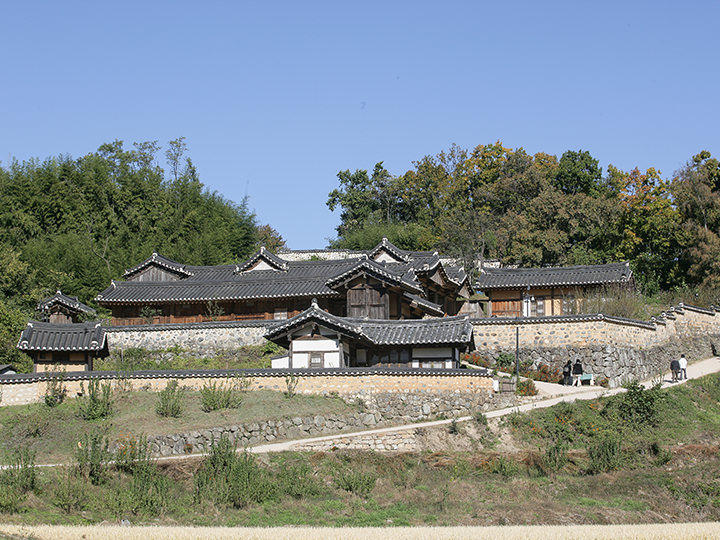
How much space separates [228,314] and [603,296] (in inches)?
753

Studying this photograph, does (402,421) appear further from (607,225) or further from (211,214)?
(211,214)

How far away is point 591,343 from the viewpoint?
129 feet

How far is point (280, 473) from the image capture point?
26531mm

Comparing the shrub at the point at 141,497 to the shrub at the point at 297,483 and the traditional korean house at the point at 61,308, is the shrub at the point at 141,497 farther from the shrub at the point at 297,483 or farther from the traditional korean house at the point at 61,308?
the traditional korean house at the point at 61,308

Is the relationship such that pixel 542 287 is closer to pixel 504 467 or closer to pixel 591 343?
pixel 591 343

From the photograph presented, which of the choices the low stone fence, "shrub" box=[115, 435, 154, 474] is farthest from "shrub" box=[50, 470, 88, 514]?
the low stone fence

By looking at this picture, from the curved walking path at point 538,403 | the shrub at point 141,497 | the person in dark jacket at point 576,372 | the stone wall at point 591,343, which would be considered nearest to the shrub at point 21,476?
the curved walking path at point 538,403

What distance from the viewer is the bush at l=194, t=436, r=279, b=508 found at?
24.5 m

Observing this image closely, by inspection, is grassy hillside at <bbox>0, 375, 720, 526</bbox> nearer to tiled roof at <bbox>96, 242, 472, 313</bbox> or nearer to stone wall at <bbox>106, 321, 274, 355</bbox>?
tiled roof at <bbox>96, 242, 472, 313</bbox>

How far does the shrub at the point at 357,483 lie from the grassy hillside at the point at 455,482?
3 cm

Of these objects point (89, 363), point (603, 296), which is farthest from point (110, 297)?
point (603, 296)

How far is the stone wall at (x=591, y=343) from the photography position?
39.1 m

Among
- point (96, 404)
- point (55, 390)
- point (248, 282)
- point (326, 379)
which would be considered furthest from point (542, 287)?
point (55, 390)

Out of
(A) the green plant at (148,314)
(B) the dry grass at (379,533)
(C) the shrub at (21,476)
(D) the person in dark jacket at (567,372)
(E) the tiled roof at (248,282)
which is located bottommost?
(B) the dry grass at (379,533)
